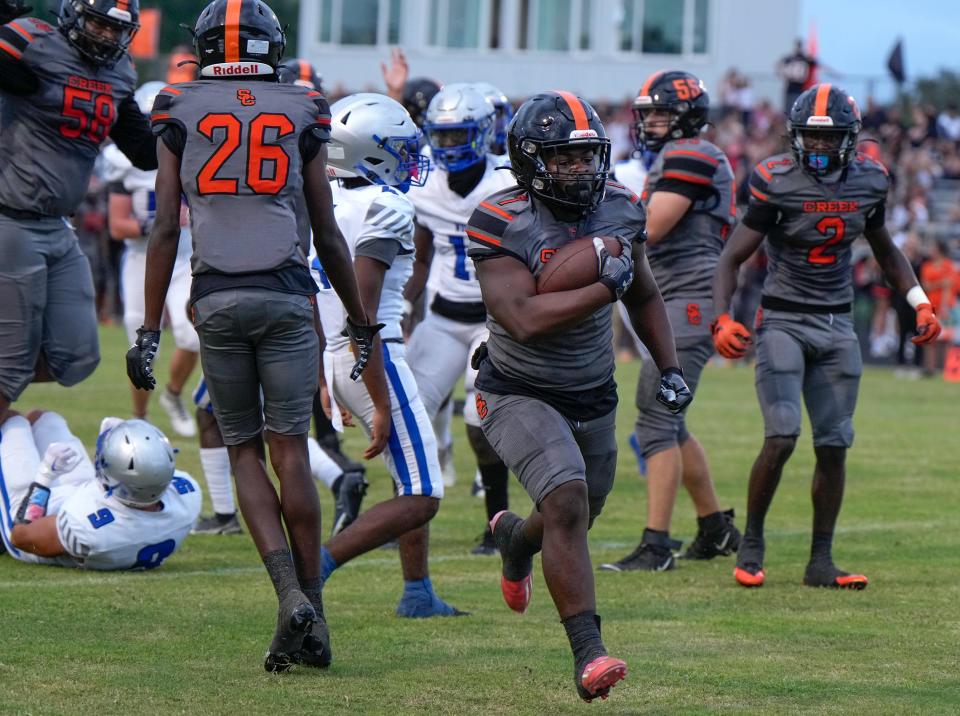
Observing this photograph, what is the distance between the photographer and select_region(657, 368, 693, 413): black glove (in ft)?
16.8

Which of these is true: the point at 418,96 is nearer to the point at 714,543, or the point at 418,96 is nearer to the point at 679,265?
the point at 679,265

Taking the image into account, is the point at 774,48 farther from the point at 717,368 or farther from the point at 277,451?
the point at 277,451

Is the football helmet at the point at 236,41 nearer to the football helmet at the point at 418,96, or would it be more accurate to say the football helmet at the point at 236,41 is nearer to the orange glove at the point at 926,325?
the orange glove at the point at 926,325

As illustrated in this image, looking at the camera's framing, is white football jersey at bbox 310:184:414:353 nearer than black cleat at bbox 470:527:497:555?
Yes

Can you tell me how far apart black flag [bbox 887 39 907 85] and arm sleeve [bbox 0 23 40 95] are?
2895cm

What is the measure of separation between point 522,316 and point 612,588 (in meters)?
2.34

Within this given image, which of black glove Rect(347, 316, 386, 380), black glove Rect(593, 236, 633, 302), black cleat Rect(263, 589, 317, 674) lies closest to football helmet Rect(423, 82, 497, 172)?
black glove Rect(347, 316, 386, 380)

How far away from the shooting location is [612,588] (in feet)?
22.6

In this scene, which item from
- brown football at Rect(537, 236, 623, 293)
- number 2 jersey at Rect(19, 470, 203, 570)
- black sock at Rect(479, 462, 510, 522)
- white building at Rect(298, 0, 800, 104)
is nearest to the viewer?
brown football at Rect(537, 236, 623, 293)

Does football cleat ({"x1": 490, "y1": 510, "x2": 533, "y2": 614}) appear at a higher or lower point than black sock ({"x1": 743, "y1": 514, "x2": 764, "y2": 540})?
higher

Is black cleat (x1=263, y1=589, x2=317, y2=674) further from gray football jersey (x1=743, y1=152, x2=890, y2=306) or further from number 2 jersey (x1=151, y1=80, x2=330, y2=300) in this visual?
gray football jersey (x1=743, y1=152, x2=890, y2=306)

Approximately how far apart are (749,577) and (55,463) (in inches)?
118

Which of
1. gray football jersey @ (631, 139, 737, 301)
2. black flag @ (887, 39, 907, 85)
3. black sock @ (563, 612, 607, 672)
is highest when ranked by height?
black flag @ (887, 39, 907, 85)

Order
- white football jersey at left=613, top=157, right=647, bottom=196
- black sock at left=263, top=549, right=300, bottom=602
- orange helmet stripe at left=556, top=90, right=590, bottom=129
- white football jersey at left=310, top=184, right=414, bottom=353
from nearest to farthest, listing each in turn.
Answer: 1. orange helmet stripe at left=556, top=90, right=590, bottom=129
2. black sock at left=263, top=549, right=300, bottom=602
3. white football jersey at left=310, top=184, right=414, bottom=353
4. white football jersey at left=613, top=157, right=647, bottom=196
